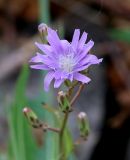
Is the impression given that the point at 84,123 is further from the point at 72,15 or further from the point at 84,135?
the point at 72,15

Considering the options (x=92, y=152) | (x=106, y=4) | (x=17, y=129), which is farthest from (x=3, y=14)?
(x=17, y=129)

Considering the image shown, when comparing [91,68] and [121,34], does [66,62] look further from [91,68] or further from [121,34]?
[121,34]

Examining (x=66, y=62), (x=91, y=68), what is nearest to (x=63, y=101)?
(x=66, y=62)

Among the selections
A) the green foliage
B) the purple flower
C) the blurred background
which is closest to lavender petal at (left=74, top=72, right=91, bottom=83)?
the purple flower

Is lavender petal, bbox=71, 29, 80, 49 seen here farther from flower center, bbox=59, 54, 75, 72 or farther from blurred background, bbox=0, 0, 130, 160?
blurred background, bbox=0, 0, 130, 160

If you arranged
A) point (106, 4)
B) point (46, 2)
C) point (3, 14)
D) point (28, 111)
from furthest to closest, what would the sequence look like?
point (3, 14) < point (106, 4) < point (46, 2) < point (28, 111)

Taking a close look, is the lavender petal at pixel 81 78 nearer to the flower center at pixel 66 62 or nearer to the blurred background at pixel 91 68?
the flower center at pixel 66 62
